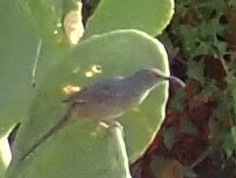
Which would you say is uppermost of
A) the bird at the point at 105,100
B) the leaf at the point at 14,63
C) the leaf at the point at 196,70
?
the bird at the point at 105,100

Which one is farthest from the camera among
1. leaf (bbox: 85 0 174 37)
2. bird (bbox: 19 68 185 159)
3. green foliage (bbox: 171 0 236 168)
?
green foliage (bbox: 171 0 236 168)

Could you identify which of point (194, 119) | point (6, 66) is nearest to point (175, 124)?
point (194, 119)

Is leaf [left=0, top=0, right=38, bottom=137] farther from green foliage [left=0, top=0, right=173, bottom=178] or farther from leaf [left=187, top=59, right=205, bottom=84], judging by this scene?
leaf [left=187, top=59, right=205, bottom=84]

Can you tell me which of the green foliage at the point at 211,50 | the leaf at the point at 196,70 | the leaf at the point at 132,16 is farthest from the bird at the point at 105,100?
the leaf at the point at 196,70

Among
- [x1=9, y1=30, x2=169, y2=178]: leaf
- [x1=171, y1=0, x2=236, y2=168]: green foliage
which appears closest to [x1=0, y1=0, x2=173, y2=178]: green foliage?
[x1=9, y1=30, x2=169, y2=178]: leaf

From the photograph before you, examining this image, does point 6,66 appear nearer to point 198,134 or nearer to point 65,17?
point 65,17

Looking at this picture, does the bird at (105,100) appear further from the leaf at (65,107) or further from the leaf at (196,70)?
the leaf at (196,70)

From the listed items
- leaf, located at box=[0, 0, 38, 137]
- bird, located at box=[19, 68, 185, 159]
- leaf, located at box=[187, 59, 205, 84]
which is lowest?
leaf, located at box=[187, 59, 205, 84]

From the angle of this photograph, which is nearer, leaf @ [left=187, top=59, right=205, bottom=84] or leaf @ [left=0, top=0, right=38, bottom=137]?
leaf @ [left=0, top=0, right=38, bottom=137]
